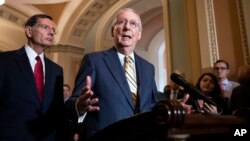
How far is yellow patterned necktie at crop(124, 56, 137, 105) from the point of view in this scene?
155cm

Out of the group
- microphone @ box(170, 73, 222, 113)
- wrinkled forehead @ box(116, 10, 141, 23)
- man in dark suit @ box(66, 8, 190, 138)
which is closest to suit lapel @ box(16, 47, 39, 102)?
man in dark suit @ box(66, 8, 190, 138)

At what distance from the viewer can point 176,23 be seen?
5.14m

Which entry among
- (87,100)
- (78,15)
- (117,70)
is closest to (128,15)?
(117,70)

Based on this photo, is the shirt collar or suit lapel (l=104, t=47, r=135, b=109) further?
the shirt collar

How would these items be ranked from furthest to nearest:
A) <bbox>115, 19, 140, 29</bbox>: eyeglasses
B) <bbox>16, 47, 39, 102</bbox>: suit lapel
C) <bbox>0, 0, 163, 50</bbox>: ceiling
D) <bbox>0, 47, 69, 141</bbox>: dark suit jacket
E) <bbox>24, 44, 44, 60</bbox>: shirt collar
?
1. <bbox>0, 0, 163, 50</bbox>: ceiling
2. <bbox>24, 44, 44, 60</bbox>: shirt collar
3. <bbox>16, 47, 39, 102</bbox>: suit lapel
4. <bbox>0, 47, 69, 141</bbox>: dark suit jacket
5. <bbox>115, 19, 140, 29</bbox>: eyeglasses

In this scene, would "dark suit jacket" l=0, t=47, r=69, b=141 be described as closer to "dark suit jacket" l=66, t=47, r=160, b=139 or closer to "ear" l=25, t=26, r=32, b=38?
"ear" l=25, t=26, r=32, b=38

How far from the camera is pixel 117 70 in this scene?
155 centimetres

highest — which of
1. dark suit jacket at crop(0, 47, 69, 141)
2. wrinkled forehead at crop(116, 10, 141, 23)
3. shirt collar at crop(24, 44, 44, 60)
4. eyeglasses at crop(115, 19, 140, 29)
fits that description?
wrinkled forehead at crop(116, 10, 141, 23)

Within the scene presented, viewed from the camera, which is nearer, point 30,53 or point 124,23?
point 124,23

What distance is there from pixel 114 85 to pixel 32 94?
0.63 m

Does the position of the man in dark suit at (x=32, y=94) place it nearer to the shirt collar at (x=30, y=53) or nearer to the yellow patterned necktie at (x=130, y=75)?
the shirt collar at (x=30, y=53)

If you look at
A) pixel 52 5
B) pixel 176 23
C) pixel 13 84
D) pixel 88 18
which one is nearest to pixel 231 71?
pixel 176 23

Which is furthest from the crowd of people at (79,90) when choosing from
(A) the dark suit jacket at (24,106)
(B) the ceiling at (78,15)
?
(B) the ceiling at (78,15)

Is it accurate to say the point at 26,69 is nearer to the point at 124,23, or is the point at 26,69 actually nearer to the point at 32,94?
the point at 32,94
